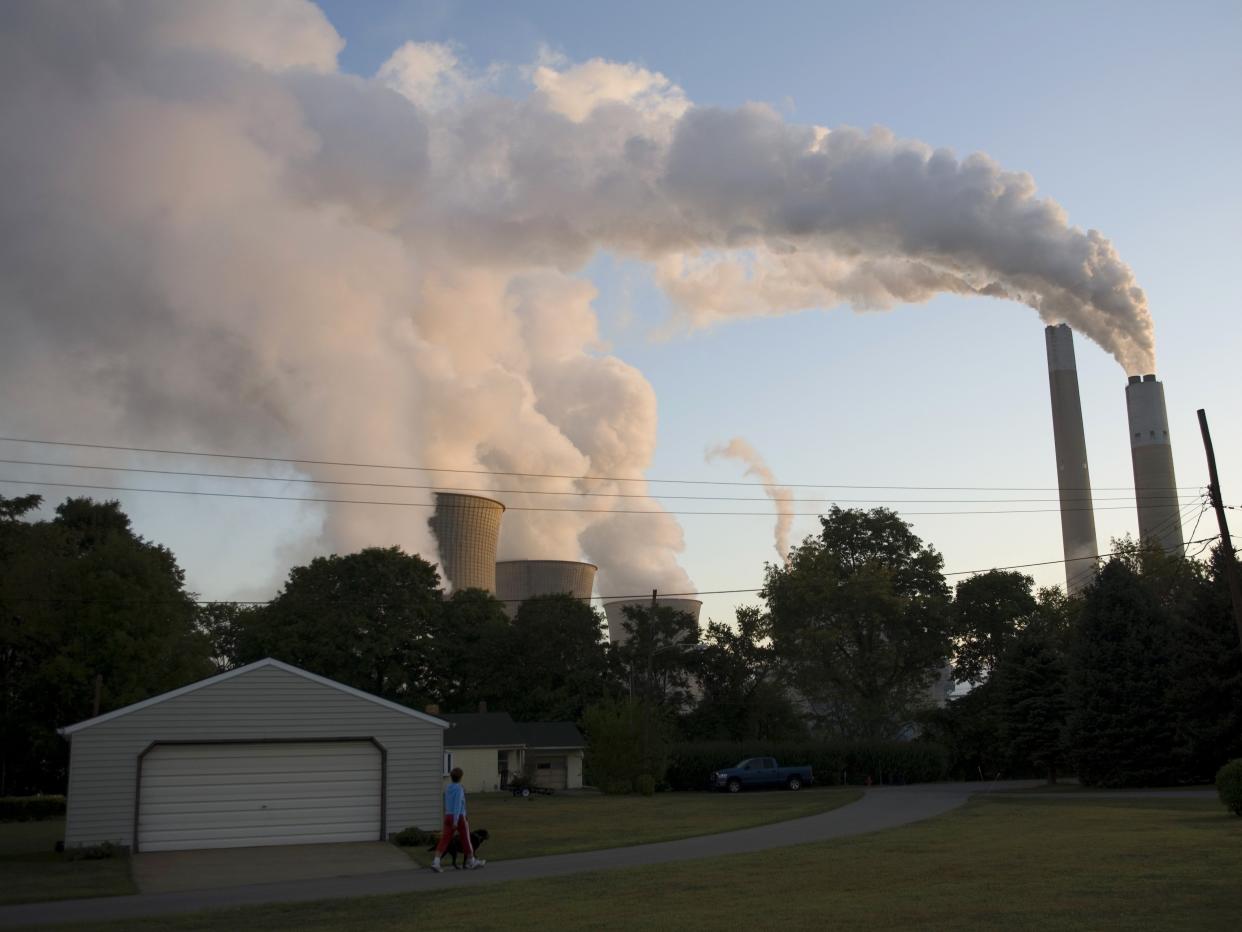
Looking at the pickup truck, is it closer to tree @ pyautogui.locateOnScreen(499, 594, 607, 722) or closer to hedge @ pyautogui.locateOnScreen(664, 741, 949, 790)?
hedge @ pyautogui.locateOnScreen(664, 741, 949, 790)

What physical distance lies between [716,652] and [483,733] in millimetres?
18545

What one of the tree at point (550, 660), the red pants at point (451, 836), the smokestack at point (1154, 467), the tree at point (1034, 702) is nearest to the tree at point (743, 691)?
the tree at point (550, 660)

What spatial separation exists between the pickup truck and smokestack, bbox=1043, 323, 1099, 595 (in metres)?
35.3

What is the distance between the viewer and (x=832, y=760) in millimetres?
54594

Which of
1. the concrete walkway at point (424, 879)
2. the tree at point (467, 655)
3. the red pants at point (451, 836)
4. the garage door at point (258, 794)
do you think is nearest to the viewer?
the concrete walkway at point (424, 879)

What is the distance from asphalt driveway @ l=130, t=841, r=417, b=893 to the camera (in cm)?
1859

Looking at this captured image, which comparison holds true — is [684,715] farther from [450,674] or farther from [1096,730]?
[1096,730]

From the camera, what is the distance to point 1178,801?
2955 cm

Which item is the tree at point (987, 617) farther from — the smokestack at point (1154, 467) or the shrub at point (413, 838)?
the shrub at point (413, 838)

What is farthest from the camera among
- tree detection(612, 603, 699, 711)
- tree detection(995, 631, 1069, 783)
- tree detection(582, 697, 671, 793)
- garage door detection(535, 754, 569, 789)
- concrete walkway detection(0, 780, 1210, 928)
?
tree detection(612, 603, 699, 711)

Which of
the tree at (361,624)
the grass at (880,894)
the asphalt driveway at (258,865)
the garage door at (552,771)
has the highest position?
the tree at (361,624)

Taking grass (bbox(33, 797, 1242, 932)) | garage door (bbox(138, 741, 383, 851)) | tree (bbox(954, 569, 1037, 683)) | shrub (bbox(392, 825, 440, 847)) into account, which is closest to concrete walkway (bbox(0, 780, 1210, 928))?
grass (bbox(33, 797, 1242, 932))

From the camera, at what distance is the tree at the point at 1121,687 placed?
38.6 meters

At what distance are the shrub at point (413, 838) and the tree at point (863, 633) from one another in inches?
1645
